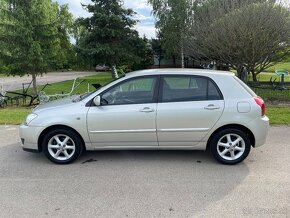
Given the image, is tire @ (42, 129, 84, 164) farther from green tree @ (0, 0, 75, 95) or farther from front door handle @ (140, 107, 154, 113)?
green tree @ (0, 0, 75, 95)

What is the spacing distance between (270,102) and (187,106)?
703 centimetres

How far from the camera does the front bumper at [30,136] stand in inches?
183

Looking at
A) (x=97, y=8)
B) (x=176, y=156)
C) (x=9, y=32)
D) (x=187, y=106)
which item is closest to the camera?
(x=187, y=106)

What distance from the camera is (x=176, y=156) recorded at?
16.4ft

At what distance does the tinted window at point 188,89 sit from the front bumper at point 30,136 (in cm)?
212

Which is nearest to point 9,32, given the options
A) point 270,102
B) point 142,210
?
point 270,102

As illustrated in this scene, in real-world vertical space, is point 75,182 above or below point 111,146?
below

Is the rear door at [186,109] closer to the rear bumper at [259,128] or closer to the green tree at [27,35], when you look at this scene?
the rear bumper at [259,128]

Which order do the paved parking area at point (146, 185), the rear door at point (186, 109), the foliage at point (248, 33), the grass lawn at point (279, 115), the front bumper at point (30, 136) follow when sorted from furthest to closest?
the foliage at point (248, 33) → the grass lawn at point (279, 115) → the front bumper at point (30, 136) → the rear door at point (186, 109) → the paved parking area at point (146, 185)

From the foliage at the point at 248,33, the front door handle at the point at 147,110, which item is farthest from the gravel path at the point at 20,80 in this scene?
the front door handle at the point at 147,110

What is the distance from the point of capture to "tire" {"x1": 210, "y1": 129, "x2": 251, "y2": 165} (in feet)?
14.9

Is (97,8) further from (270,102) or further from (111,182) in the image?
(111,182)

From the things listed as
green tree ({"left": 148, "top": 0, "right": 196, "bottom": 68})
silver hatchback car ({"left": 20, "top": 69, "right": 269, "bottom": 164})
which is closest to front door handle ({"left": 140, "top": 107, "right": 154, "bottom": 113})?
silver hatchback car ({"left": 20, "top": 69, "right": 269, "bottom": 164})

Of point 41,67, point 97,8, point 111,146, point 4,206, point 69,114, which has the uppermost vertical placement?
point 97,8
